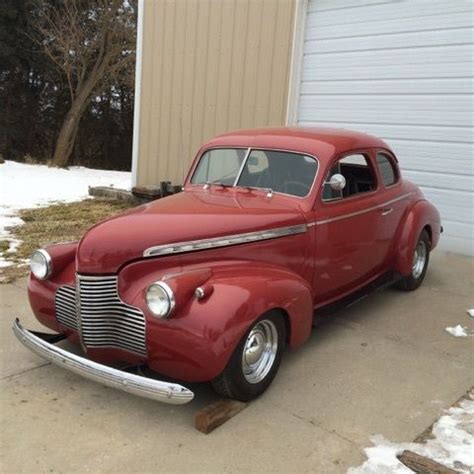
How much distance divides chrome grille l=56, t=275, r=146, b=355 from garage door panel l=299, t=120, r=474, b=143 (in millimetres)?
5503

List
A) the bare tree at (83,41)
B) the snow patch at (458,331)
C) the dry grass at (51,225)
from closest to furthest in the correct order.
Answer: the snow patch at (458,331) < the dry grass at (51,225) < the bare tree at (83,41)

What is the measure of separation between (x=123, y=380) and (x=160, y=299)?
0.47 meters

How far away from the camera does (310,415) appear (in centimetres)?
338

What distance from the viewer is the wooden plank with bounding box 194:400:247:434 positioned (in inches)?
125

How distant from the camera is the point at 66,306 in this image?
3.61m

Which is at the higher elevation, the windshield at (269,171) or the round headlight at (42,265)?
the windshield at (269,171)

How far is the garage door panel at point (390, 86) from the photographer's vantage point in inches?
282

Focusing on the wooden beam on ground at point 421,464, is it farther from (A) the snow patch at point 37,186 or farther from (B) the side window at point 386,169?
(A) the snow patch at point 37,186

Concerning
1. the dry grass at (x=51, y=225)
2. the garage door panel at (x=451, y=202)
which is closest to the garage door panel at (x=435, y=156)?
the garage door panel at (x=451, y=202)

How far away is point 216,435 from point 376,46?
634 cm

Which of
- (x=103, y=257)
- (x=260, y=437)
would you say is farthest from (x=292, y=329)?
(x=103, y=257)

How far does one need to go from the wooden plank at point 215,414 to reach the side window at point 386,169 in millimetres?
2814

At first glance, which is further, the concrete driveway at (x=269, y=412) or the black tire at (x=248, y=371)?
the black tire at (x=248, y=371)

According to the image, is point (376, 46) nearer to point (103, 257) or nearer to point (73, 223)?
point (73, 223)
